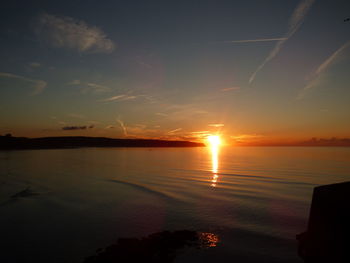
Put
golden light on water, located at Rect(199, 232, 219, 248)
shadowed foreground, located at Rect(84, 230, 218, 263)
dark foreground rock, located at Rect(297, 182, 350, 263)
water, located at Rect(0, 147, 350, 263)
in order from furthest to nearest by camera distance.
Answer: golden light on water, located at Rect(199, 232, 219, 248) < water, located at Rect(0, 147, 350, 263) < shadowed foreground, located at Rect(84, 230, 218, 263) < dark foreground rock, located at Rect(297, 182, 350, 263)

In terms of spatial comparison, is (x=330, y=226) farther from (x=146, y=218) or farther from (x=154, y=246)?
(x=146, y=218)

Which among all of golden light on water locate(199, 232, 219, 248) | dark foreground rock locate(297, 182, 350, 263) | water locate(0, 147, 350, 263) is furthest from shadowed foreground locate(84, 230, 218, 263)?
dark foreground rock locate(297, 182, 350, 263)

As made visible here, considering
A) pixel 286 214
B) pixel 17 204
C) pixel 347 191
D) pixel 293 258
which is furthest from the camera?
pixel 17 204

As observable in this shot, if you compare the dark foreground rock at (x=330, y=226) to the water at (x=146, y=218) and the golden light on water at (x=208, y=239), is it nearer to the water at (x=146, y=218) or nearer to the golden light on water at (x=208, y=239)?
the water at (x=146, y=218)

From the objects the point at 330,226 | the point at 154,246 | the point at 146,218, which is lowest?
the point at 146,218

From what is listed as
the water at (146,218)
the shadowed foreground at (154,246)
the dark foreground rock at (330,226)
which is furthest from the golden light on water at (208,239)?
the dark foreground rock at (330,226)

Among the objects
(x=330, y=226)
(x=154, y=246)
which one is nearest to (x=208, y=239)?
(x=154, y=246)

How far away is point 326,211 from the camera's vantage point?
8148 millimetres

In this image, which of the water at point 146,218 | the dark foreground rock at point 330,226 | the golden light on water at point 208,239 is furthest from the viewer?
the golden light on water at point 208,239

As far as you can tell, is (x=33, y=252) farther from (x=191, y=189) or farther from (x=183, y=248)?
(x=191, y=189)

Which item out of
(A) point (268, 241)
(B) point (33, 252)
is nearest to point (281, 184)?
(A) point (268, 241)

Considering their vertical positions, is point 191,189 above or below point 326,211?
below

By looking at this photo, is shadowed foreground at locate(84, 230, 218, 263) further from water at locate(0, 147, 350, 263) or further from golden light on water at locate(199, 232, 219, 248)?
water at locate(0, 147, 350, 263)

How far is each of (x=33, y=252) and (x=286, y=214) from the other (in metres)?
18.7
